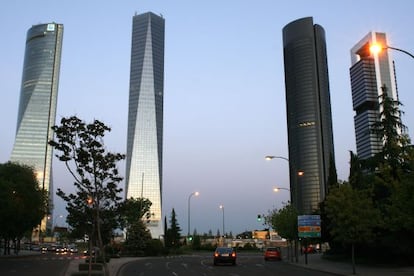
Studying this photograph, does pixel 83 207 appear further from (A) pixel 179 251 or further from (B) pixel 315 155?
(B) pixel 315 155

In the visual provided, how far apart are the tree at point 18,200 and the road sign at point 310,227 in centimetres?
2745

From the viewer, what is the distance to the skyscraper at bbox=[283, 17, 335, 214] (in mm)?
138500

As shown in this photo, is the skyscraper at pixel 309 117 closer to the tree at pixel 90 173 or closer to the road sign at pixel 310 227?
the road sign at pixel 310 227

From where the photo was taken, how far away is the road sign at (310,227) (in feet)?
136

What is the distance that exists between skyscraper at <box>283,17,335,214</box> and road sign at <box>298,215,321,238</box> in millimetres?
69088

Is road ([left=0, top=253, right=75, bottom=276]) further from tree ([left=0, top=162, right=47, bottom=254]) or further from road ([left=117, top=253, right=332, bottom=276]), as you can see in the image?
tree ([left=0, top=162, right=47, bottom=254])

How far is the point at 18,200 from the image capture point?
48531mm

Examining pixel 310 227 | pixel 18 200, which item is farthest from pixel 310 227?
pixel 18 200

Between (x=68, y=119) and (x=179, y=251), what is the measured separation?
5937 centimetres

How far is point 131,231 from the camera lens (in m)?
67.4

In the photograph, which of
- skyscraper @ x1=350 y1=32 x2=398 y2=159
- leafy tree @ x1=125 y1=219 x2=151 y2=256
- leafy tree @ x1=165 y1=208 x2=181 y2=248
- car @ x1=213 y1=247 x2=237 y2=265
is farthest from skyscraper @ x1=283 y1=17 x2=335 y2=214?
car @ x1=213 y1=247 x2=237 y2=265

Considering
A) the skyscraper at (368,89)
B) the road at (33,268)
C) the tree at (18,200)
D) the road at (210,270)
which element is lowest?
the road at (210,270)

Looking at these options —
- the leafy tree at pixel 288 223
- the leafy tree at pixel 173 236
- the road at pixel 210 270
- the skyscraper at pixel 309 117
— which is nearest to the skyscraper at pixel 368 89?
the skyscraper at pixel 309 117

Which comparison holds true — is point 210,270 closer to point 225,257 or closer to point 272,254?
Answer: point 225,257
